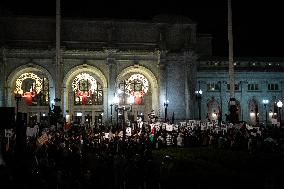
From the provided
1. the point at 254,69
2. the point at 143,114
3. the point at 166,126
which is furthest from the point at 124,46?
the point at 166,126

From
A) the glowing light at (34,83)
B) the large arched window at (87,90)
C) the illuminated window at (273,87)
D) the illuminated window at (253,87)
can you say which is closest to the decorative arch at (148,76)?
the large arched window at (87,90)

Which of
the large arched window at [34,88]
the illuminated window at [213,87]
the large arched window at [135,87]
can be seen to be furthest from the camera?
the illuminated window at [213,87]

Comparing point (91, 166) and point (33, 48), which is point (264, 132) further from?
point (33, 48)

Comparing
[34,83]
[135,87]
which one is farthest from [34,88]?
[135,87]

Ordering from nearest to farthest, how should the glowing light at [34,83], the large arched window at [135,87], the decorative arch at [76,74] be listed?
1. the decorative arch at [76,74]
2. the glowing light at [34,83]
3. the large arched window at [135,87]

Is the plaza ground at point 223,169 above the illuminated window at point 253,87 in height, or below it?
below

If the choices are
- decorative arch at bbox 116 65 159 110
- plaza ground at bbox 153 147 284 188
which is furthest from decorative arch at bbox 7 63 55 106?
plaza ground at bbox 153 147 284 188

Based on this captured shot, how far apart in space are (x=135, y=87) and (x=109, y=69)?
260 inches

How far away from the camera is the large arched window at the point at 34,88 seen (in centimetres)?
6731

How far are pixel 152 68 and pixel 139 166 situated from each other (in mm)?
51749

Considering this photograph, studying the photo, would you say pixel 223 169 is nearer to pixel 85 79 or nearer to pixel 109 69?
pixel 109 69

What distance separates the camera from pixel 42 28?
68.2 metres

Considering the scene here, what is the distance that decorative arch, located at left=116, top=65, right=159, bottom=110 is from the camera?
68.7 meters

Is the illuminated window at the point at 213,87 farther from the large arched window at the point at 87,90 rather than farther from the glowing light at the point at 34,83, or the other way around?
the glowing light at the point at 34,83
